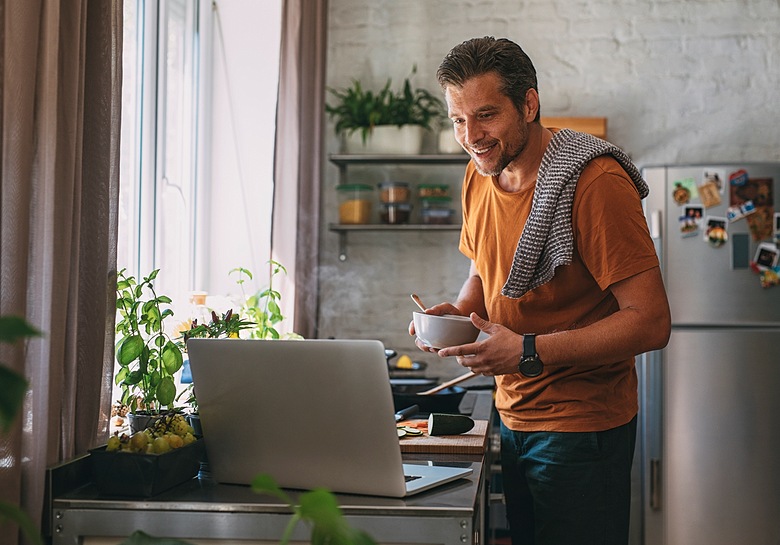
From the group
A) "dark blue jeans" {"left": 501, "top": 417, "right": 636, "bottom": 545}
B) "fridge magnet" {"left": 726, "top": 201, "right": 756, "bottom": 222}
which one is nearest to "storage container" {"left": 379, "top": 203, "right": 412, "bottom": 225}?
"fridge magnet" {"left": 726, "top": 201, "right": 756, "bottom": 222}

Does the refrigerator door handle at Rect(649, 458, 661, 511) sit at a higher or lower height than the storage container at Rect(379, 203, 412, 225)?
lower

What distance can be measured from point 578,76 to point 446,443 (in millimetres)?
2561

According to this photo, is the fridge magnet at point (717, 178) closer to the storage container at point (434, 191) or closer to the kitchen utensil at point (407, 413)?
the storage container at point (434, 191)

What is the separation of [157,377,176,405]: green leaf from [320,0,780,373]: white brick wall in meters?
2.33

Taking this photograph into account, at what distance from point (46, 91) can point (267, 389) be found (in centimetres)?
53

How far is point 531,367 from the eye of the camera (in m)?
1.54

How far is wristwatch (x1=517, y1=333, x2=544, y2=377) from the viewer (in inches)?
60.4

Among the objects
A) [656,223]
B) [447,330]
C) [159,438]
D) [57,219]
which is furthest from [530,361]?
[656,223]

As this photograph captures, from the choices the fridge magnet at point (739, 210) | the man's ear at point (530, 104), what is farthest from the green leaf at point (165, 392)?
the fridge magnet at point (739, 210)

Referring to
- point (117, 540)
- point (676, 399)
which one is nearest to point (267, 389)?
point (117, 540)

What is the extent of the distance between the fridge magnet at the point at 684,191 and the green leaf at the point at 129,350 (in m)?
2.33

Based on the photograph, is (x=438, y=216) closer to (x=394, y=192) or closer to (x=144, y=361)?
(x=394, y=192)

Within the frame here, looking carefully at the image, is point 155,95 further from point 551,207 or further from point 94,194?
point 551,207

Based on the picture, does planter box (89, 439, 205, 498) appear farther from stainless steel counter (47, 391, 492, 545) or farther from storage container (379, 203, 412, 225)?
storage container (379, 203, 412, 225)
